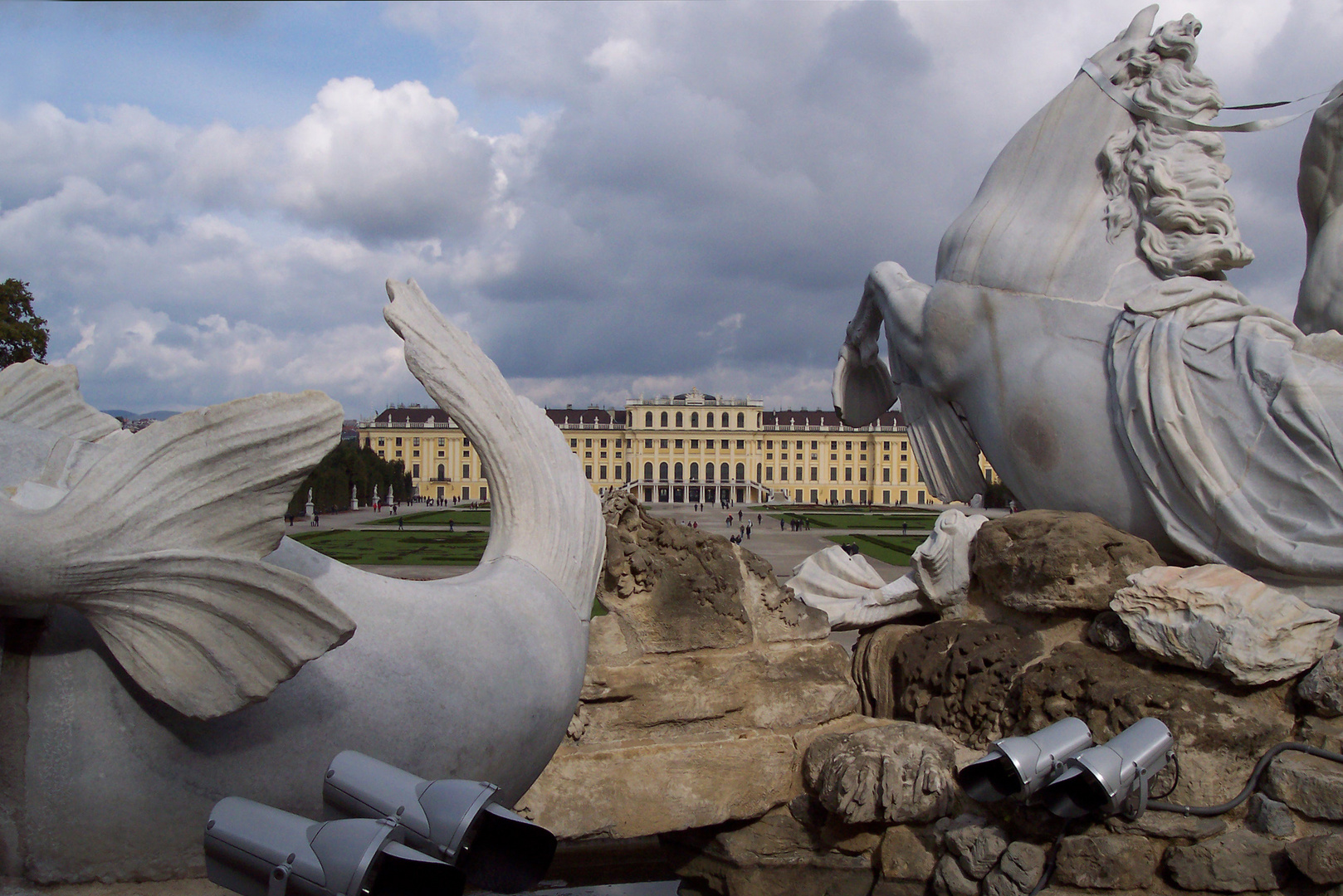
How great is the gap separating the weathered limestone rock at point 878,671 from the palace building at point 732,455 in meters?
75.1

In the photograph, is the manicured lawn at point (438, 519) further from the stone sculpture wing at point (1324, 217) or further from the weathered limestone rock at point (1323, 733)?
the weathered limestone rock at point (1323, 733)

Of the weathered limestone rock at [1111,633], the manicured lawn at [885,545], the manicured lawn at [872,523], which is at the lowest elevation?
the manicured lawn at [872,523]

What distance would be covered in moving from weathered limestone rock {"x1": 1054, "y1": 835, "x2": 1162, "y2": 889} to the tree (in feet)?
56.4

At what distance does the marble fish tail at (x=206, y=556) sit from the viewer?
1587 mm

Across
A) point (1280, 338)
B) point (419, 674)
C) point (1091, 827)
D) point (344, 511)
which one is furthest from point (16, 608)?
point (344, 511)

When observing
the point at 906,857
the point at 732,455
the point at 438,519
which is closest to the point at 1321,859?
the point at 906,857

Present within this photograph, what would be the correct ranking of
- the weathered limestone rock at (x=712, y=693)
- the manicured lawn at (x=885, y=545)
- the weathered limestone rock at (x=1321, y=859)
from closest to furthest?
the weathered limestone rock at (x=1321, y=859)
the weathered limestone rock at (x=712, y=693)
the manicured lawn at (x=885, y=545)

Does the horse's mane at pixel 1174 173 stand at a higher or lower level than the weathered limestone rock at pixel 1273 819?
higher

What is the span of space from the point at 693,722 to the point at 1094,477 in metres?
2.03

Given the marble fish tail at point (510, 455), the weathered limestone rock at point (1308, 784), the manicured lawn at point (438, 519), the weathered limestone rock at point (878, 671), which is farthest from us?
the manicured lawn at point (438, 519)

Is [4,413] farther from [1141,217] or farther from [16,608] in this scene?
[1141,217]

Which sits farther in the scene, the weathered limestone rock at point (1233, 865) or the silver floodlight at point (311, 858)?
the weathered limestone rock at point (1233, 865)

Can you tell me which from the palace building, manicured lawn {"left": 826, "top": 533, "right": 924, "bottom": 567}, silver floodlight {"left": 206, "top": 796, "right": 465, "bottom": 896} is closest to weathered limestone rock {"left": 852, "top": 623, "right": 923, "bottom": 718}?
silver floodlight {"left": 206, "top": 796, "right": 465, "bottom": 896}

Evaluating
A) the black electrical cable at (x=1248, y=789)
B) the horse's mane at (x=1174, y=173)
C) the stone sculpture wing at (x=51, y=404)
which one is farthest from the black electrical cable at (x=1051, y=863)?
the stone sculpture wing at (x=51, y=404)
